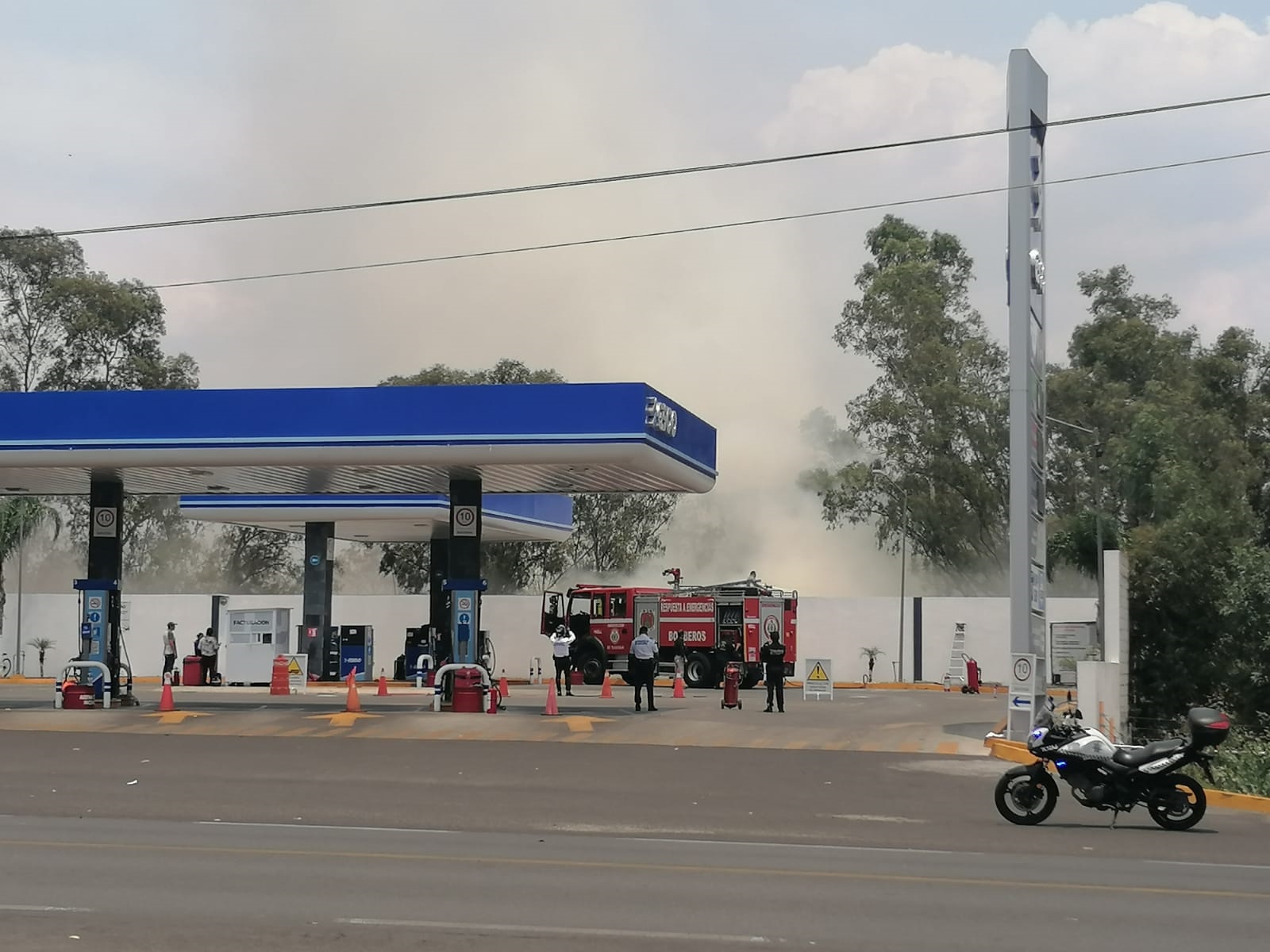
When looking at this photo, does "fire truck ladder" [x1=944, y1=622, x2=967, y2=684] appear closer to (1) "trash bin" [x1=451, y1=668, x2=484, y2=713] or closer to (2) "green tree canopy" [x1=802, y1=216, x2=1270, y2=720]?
(2) "green tree canopy" [x1=802, y1=216, x2=1270, y2=720]

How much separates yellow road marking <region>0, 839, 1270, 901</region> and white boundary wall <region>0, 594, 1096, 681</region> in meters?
40.6

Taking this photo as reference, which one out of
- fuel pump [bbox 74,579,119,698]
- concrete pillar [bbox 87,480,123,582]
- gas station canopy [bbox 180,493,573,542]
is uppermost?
gas station canopy [bbox 180,493,573,542]

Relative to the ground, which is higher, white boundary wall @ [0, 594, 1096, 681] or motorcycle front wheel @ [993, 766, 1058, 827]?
white boundary wall @ [0, 594, 1096, 681]

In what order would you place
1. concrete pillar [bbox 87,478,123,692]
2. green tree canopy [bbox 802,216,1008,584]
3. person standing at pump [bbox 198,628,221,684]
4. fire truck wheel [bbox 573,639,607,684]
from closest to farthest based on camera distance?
concrete pillar [bbox 87,478,123,692], person standing at pump [bbox 198,628,221,684], fire truck wheel [bbox 573,639,607,684], green tree canopy [bbox 802,216,1008,584]

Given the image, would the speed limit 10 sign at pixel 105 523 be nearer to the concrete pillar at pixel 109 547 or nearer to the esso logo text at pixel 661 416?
the concrete pillar at pixel 109 547

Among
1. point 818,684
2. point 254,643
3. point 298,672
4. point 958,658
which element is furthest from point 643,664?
point 958,658

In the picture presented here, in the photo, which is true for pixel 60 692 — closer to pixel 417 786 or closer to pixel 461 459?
pixel 461 459

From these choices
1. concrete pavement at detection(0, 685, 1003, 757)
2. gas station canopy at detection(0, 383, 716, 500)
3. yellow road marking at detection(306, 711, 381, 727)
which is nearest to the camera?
concrete pavement at detection(0, 685, 1003, 757)

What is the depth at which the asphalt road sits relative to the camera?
9273 mm

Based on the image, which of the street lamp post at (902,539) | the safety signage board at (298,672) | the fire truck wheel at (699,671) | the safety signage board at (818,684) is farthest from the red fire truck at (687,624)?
the safety signage board at (298,672)

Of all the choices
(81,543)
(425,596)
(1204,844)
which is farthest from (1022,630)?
(81,543)

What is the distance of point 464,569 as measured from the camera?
30.5 metres

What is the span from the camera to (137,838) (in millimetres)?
13484

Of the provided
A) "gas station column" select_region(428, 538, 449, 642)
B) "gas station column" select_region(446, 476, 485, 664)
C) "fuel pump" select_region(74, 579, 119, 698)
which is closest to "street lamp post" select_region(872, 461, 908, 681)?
"gas station column" select_region(428, 538, 449, 642)
